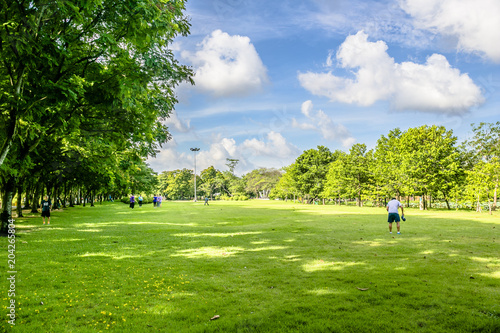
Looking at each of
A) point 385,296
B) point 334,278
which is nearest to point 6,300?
point 334,278

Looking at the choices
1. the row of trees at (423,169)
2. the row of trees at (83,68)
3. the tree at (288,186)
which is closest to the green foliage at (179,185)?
the tree at (288,186)

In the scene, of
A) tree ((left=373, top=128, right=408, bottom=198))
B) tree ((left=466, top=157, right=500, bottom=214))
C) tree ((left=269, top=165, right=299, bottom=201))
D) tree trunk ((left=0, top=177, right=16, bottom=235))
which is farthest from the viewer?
tree ((left=269, top=165, right=299, bottom=201))

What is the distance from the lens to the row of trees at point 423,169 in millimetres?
37375

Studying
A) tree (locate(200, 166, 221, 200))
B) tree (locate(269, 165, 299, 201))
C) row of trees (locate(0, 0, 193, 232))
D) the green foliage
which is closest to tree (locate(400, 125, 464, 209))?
tree (locate(269, 165, 299, 201))

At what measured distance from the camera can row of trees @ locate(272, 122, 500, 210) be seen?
37.4m

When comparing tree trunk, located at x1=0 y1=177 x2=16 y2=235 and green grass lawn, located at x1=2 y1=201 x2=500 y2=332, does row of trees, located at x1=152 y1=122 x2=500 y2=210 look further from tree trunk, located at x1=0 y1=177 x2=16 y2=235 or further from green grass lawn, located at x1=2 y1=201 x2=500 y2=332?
tree trunk, located at x1=0 y1=177 x2=16 y2=235

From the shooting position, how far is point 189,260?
9.36 meters

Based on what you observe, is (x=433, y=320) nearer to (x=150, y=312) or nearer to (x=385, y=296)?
(x=385, y=296)

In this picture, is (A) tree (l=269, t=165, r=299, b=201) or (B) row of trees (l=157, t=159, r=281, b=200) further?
(B) row of trees (l=157, t=159, r=281, b=200)

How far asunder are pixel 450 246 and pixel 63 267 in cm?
1313

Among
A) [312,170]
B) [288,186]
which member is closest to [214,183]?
[288,186]

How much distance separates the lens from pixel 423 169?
43.6 meters

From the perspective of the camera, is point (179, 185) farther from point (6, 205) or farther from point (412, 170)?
point (6, 205)

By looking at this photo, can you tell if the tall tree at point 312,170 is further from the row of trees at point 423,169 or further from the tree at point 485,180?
the tree at point 485,180
